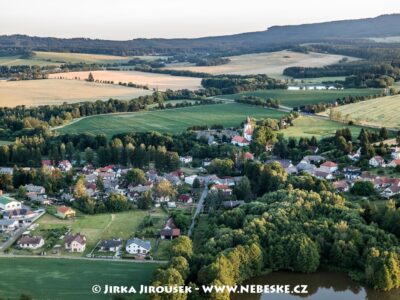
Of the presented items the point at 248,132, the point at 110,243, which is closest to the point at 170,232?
the point at 110,243

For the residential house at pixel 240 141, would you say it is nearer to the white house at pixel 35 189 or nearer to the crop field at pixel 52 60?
the white house at pixel 35 189

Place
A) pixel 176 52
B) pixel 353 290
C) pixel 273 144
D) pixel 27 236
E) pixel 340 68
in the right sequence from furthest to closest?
pixel 176 52
pixel 340 68
pixel 273 144
pixel 27 236
pixel 353 290

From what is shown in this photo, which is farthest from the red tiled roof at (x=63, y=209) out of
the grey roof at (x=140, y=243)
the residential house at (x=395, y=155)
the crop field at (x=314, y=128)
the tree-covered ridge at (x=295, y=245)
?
the crop field at (x=314, y=128)

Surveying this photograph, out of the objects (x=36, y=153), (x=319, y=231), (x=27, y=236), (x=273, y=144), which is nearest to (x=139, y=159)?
(x=36, y=153)

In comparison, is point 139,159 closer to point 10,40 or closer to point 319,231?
point 319,231

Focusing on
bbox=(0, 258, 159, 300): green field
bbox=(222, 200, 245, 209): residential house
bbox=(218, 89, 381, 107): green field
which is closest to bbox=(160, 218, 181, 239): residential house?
bbox=(0, 258, 159, 300): green field

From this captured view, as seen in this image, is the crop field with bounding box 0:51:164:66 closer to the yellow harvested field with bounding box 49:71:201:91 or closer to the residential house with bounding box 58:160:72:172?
the yellow harvested field with bounding box 49:71:201:91
